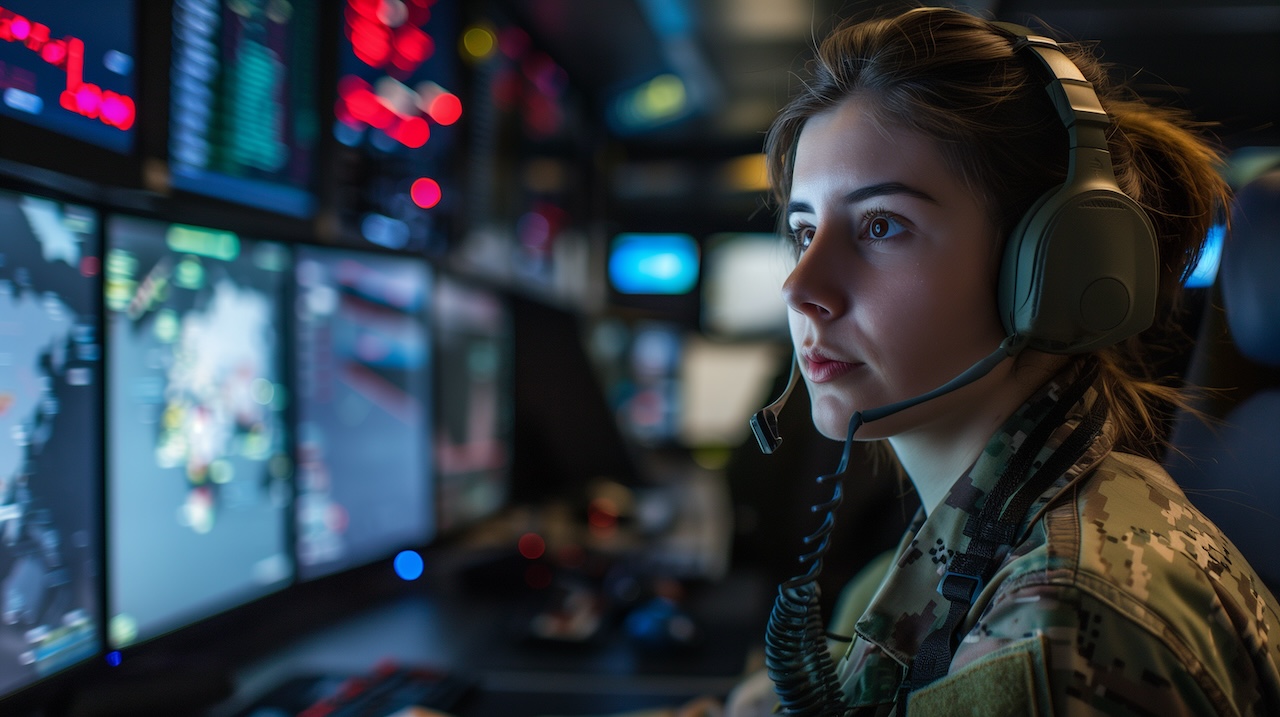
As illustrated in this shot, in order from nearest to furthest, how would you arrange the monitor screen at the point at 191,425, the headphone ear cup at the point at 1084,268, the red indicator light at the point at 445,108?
the headphone ear cup at the point at 1084,268
the monitor screen at the point at 191,425
the red indicator light at the point at 445,108

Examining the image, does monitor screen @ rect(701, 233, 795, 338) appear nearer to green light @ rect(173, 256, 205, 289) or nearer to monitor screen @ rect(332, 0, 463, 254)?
monitor screen @ rect(332, 0, 463, 254)

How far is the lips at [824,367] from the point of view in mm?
657

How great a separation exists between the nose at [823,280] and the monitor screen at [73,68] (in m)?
0.66

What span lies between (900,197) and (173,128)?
2.57 feet

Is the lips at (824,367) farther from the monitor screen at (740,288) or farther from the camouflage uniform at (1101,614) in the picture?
the monitor screen at (740,288)

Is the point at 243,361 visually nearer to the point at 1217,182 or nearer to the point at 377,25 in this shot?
the point at 377,25

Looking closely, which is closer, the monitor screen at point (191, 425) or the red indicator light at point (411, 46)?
the monitor screen at point (191, 425)

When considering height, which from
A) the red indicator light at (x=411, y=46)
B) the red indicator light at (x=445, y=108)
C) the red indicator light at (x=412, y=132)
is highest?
the red indicator light at (x=411, y=46)

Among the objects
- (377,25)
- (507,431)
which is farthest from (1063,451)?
(507,431)

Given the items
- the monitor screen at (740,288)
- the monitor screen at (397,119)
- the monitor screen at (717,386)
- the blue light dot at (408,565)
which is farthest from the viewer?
the monitor screen at (740,288)

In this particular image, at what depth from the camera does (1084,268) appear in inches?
23.5

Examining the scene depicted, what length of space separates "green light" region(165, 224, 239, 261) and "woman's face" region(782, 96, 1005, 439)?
2.24 ft

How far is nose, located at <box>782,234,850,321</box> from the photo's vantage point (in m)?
0.64

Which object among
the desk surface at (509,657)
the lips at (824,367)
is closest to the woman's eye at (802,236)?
the lips at (824,367)
